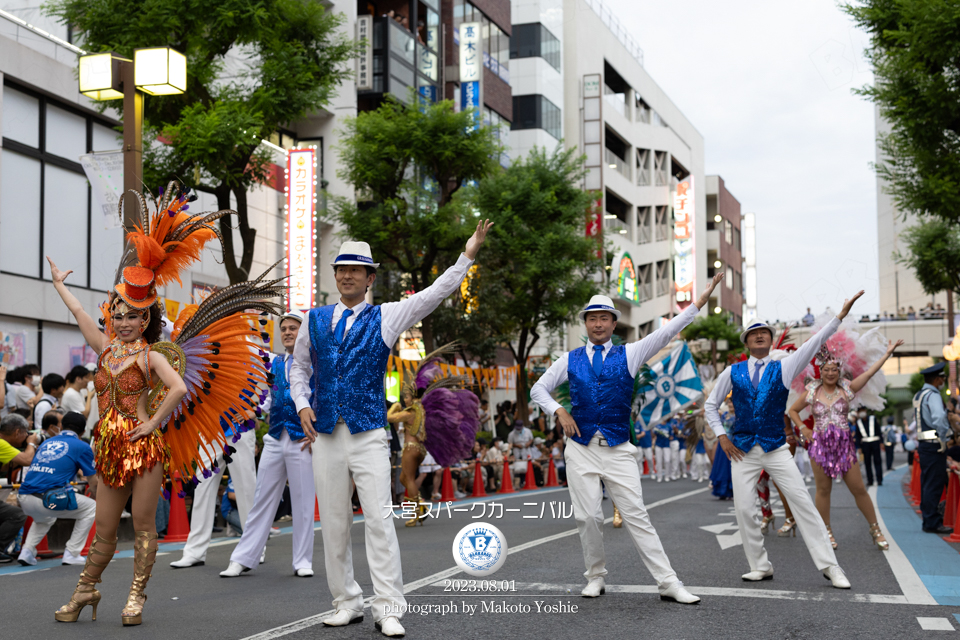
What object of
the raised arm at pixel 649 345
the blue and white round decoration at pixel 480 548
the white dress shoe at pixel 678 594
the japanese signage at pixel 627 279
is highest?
the japanese signage at pixel 627 279

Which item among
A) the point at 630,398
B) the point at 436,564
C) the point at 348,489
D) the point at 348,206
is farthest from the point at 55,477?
the point at 348,206

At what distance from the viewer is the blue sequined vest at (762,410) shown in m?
7.77

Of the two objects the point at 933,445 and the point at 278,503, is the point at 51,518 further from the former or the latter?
the point at 933,445

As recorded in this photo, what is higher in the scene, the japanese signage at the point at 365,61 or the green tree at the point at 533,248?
the japanese signage at the point at 365,61

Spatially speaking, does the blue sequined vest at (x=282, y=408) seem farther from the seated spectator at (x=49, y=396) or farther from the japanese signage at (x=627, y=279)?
the japanese signage at (x=627, y=279)

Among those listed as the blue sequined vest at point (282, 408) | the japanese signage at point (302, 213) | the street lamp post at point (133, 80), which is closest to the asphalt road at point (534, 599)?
the blue sequined vest at point (282, 408)

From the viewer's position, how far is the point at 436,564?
8398 millimetres

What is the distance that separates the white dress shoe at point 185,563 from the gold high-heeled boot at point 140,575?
9.02ft

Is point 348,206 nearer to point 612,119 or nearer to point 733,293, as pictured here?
point 612,119

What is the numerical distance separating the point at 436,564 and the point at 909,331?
72799 millimetres

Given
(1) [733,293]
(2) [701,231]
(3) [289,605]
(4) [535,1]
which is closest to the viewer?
(3) [289,605]

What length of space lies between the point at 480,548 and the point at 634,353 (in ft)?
Answer: 6.07

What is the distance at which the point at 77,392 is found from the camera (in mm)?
13109

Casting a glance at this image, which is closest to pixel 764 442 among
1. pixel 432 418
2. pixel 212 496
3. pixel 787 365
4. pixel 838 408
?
pixel 787 365
